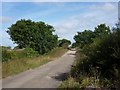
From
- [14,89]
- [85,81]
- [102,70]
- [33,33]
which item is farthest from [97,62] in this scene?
[33,33]

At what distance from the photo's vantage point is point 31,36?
243ft

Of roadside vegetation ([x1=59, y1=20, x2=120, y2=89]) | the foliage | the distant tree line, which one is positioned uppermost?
the distant tree line

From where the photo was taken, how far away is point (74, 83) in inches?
575

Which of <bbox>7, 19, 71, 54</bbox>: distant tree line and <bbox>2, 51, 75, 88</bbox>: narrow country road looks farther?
<bbox>7, 19, 71, 54</bbox>: distant tree line

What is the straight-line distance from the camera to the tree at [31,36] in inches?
2889

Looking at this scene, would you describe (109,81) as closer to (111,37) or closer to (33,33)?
(111,37)

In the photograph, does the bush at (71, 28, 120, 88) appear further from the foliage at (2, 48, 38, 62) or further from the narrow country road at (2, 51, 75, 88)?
the foliage at (2, 48, 38, 62)

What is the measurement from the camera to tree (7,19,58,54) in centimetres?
7338

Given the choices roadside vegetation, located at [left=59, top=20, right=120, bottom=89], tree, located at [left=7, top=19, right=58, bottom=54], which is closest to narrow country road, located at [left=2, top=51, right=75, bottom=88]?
roadside vegetation, located at [left=59, top=20, right=120, bottom=89]

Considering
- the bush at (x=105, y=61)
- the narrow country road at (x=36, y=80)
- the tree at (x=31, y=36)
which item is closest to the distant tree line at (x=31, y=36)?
the tree at (x=31, y=36)

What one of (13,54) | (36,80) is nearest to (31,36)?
(13,54)

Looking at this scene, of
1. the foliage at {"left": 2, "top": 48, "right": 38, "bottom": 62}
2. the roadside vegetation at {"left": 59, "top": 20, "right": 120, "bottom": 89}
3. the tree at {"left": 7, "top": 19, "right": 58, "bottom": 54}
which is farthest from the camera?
the tree at {"left": 7, "top": 19, "right": 58, "bottom": 54}

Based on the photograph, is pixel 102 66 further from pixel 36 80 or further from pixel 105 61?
pixel 36 80

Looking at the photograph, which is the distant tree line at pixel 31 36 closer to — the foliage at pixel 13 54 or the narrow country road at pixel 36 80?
the foliage at pixel 13 54
